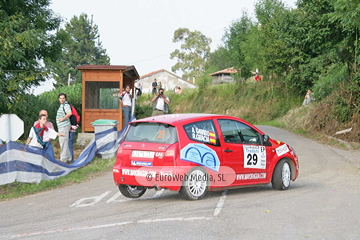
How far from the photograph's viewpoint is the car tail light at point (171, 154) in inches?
333

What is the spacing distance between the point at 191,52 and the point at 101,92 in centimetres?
7116

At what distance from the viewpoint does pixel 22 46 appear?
20.5m

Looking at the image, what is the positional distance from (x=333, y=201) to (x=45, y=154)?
6.75 meters

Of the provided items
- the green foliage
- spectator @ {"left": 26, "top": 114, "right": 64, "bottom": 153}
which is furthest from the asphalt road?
the green foliage

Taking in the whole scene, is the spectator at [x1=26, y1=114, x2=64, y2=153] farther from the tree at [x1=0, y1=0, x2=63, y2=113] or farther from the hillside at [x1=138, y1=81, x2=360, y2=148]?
the hillside at [x1=138, y1=81, x2=360, y2=148]

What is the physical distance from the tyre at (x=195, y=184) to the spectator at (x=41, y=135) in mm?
4901

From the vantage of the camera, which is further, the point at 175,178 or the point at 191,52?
the point at 191,52

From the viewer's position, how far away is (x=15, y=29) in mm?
20328

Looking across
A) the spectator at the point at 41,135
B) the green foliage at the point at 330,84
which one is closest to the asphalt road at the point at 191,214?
the spectator at the point at 41,135

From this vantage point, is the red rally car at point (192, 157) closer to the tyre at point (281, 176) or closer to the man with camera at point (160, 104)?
the tyre at point (281, 176)

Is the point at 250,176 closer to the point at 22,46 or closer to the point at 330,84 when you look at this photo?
the point at 22,46

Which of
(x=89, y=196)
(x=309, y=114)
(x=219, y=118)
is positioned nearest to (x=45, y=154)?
(x=89, y=196)

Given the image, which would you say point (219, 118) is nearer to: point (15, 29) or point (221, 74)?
point (15, 29)

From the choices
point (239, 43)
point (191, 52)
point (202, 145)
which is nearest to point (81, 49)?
point (191, 52)
